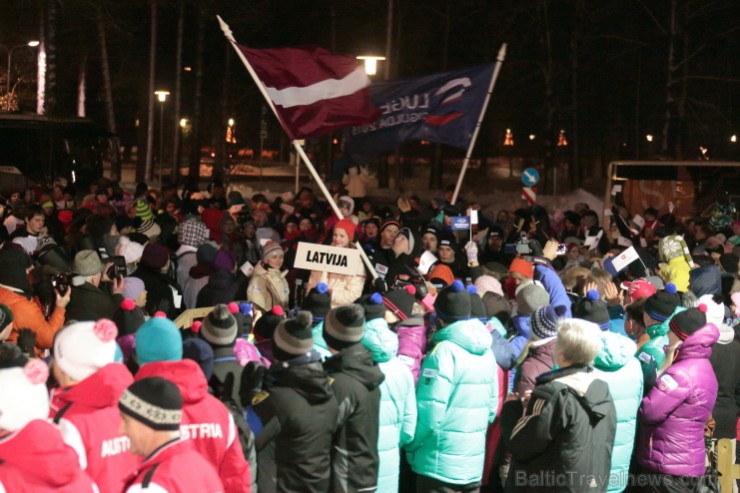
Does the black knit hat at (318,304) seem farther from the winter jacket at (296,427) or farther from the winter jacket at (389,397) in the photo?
the winter jacket at (296,427)

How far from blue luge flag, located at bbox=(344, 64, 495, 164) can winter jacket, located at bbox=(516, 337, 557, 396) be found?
527 centimetres

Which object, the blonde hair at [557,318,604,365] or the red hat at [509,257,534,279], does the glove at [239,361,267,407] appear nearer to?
the blonde hair at [557,318,604,365]

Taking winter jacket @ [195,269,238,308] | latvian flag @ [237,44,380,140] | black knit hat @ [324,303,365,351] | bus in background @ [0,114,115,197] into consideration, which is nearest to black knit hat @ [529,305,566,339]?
black knit hat @ [324,303,365,351]

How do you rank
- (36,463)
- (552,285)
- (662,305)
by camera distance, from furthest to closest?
(552,285) → (662,305) → (36,463)

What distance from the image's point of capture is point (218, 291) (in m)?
9.97

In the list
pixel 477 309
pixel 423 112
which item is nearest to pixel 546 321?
pixel 477 309

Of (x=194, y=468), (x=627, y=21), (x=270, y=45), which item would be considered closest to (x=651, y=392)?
(x=194, y=468)

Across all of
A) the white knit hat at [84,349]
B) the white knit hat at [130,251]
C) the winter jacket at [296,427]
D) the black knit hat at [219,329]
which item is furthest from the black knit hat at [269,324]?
the white knit hat at [130,251]

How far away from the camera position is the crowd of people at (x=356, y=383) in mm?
4504

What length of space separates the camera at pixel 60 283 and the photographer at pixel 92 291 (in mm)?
70

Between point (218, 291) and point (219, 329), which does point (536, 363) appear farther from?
point (218, 291)

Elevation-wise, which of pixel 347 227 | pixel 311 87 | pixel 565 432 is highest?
pixel 311 87

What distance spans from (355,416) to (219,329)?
89cm

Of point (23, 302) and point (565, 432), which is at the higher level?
point (23, 302)
